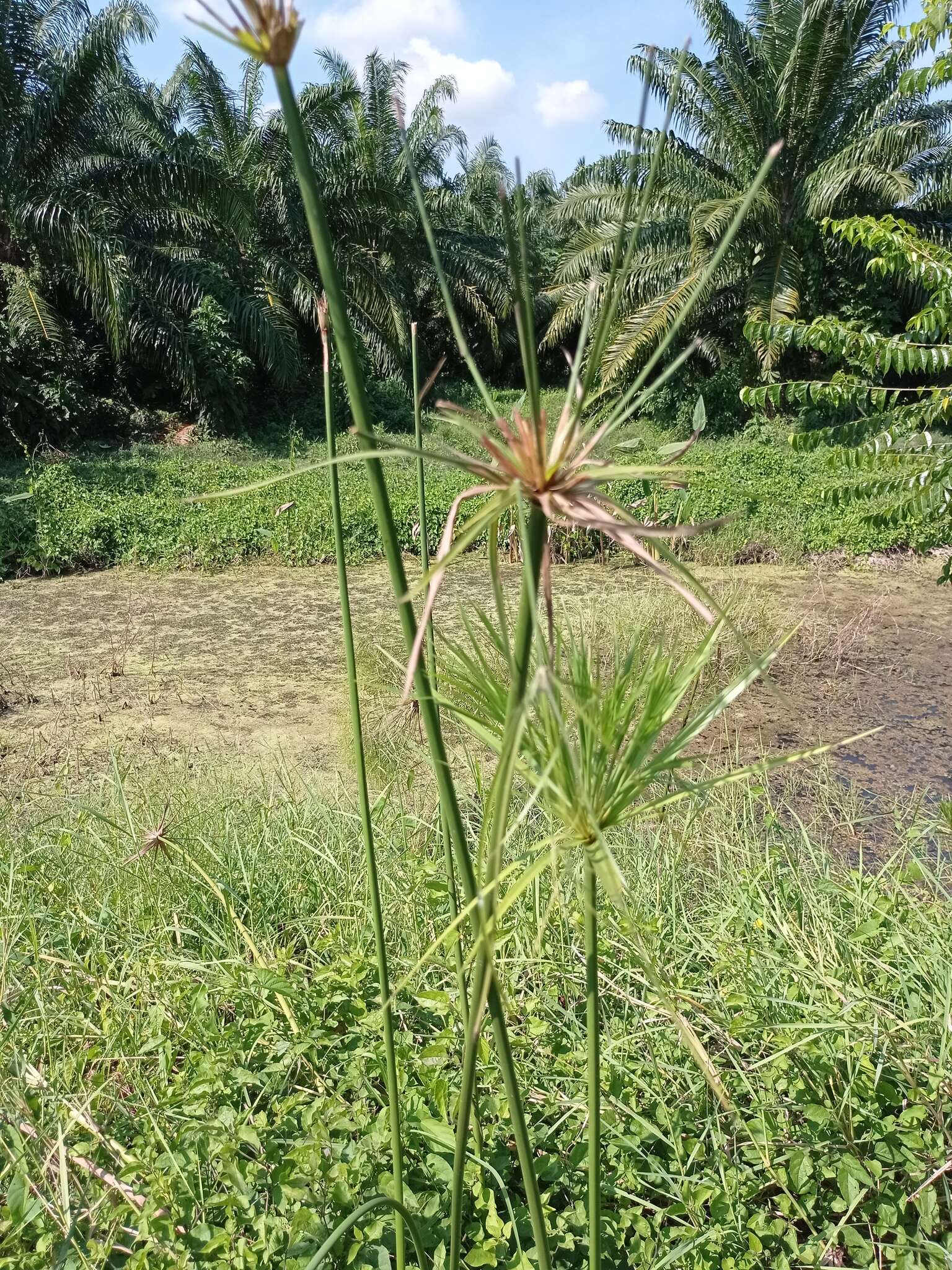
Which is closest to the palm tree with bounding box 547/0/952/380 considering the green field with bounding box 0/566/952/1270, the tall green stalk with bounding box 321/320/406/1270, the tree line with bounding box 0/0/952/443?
the tree line with bounding box 0/0/952/443

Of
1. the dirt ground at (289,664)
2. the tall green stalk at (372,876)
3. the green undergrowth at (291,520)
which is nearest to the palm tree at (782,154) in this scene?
the green undergrowth at (291,520)

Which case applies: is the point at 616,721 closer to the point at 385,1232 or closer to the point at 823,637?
the point at 385,1232

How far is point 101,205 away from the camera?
894 cm

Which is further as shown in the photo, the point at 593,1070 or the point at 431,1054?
the point at 431,1054

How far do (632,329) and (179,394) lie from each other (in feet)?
18.6

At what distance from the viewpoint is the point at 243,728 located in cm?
373

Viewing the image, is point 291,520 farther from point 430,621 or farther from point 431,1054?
point 430,621

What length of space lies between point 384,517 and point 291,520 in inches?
256

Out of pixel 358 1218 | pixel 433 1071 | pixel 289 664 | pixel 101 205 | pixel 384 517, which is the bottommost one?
pixel 289 664

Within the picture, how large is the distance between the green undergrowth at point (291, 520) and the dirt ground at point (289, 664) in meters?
0.26

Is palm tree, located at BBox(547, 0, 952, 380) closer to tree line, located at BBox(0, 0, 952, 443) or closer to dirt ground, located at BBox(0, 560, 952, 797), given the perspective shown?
tree line, located at BBox(0, 0, 952, 443)

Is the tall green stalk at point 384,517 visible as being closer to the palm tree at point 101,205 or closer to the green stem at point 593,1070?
the green stem at point 593,1070

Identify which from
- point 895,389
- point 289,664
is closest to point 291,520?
point 289,664

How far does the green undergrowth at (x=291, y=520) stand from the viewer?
243 inches
